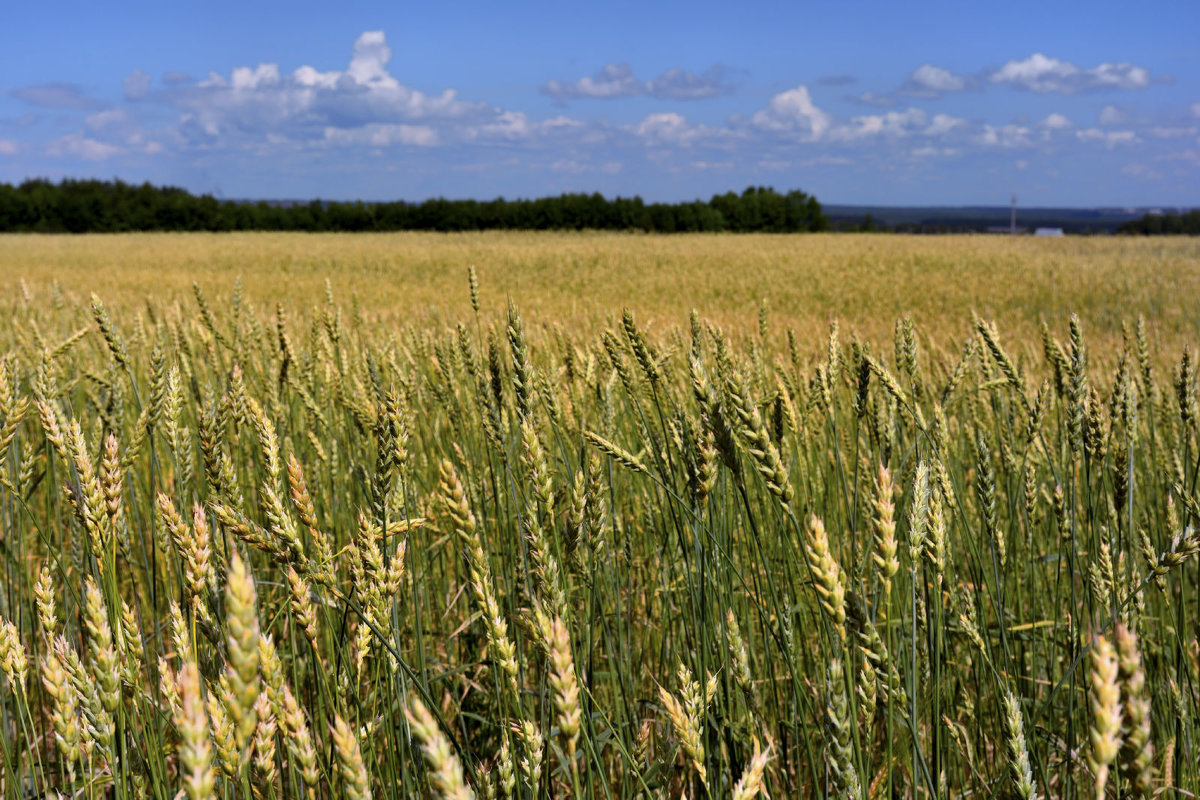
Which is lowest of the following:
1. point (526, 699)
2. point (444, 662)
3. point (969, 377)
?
point (444, 662)

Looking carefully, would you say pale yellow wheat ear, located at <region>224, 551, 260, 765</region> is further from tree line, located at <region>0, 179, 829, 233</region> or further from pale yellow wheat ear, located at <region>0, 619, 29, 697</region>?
tree line, located at <region>0, 179, 829, 233</region>

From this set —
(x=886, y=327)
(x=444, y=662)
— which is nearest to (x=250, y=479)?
(x=444, y=662)

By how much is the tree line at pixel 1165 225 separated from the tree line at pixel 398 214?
15550mm

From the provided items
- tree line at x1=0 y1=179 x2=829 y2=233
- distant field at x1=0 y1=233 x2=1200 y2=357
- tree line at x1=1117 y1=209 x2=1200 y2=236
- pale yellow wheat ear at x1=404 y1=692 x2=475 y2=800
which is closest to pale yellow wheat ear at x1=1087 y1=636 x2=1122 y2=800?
pale yellow wheat ear at x1=404 y1=692 x2=475 y2=800

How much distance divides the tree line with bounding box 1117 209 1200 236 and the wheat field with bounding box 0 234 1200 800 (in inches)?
1825

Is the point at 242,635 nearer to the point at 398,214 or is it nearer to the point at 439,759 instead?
the point at 439,759

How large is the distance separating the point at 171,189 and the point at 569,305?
52115 millimetres

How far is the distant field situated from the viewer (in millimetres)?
9320

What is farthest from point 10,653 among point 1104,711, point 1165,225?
point 1165,225

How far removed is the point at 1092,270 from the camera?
14.5 m

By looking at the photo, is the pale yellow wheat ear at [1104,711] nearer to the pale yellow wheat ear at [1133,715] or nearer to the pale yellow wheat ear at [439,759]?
the pale yellow wheat ear at [1133,715]

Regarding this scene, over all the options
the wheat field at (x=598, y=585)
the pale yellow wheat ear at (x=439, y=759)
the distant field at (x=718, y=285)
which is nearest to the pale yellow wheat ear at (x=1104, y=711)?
the wheat field at (x=598, y=585)

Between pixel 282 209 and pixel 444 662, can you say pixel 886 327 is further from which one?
pixel 282 209

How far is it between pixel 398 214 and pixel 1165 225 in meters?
41.0
